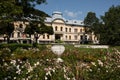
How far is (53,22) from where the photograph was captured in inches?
3770

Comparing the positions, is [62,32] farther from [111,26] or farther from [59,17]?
[111,26]

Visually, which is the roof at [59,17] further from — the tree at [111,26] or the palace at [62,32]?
the tree at [111,26]

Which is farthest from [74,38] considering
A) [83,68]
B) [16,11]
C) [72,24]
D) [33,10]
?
[83,68]

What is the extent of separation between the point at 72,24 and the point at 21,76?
309ft

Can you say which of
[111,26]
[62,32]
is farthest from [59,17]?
[111,26]

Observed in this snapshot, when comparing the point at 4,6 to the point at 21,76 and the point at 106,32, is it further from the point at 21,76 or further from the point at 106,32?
the point at 106,32

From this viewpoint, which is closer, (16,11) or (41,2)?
(16,11)

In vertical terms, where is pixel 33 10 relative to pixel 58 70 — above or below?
above

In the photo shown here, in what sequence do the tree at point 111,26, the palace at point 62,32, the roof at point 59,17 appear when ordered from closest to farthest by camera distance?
1. the tree at point 111,26
2. the palace at point 62,32
3. the roof at point 59,17

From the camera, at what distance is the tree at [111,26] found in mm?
65312

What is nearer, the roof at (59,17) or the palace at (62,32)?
the palace at (62,32)

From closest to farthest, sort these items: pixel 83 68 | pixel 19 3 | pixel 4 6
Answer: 1. pixel 83 68
2. pixel 4 6
3. pixel 19 3

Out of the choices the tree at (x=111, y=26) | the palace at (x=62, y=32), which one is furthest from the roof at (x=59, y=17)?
the tree at (x=111, y=26)

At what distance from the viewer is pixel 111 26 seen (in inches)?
2640
